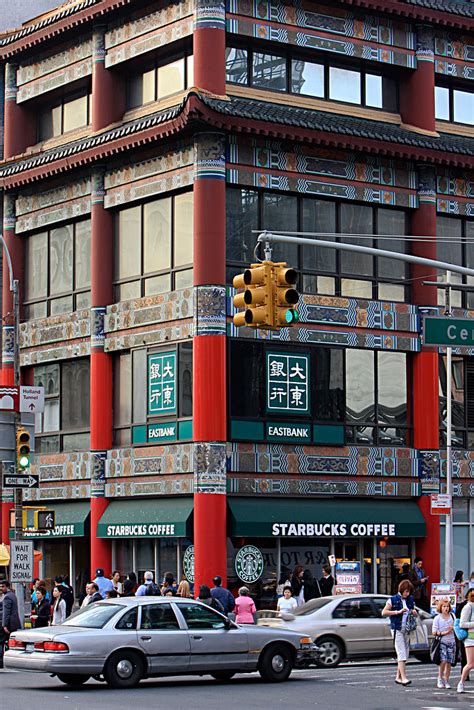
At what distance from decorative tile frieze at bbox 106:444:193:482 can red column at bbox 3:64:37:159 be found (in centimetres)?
1183

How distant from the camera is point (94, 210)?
4159 centimetres

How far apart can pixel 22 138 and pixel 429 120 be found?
43.9 ft

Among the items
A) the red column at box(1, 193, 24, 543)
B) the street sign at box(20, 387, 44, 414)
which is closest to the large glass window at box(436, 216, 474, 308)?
the red column at box(1, 193, 24, 543)

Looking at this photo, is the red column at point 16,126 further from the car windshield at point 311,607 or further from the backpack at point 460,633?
the backpack at point 460,633

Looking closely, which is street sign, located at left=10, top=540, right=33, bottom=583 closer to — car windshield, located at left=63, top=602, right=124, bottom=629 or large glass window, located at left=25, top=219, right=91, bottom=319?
car windshield, located at left=63, top=602, right=124, bottom=629

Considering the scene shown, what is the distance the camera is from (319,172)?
39.7 meters

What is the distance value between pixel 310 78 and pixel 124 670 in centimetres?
2281

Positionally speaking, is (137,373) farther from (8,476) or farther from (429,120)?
(429,120)

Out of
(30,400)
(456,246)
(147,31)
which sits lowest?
(30,400)

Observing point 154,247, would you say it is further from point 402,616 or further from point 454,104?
point 402,616

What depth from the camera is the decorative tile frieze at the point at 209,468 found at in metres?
36.4

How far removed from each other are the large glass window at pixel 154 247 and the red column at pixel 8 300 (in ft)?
16.5

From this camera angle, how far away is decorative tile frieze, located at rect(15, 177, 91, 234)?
140ft

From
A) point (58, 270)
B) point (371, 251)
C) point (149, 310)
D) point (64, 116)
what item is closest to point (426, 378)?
point (149, 310)
